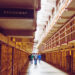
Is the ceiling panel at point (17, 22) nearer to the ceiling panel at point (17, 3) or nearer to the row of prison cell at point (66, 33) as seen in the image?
the ceiling panel at point (17, 3)

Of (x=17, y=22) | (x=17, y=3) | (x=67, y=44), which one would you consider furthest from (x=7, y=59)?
(x=67, y=44)

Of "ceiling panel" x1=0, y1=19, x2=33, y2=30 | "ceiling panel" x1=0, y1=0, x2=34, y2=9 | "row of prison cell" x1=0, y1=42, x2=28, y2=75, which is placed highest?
"ceiling panel" x1=0, y1=0, x2=34, y2=9

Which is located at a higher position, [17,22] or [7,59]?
[17,22]

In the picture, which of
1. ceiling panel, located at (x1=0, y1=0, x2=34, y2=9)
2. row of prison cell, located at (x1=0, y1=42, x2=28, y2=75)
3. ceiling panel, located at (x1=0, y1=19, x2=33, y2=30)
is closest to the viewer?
ceiling panel, located at (x1=0, y1=0, x2=34, y2=9)

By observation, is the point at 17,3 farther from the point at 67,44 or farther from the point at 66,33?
the point at 66,33

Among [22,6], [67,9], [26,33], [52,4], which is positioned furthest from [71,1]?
[52,4]

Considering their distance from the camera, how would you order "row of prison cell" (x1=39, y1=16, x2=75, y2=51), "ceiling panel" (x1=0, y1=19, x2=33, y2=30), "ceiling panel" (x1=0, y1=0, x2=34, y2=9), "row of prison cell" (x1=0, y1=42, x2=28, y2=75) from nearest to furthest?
"ceiling panel" (x1=0, y1=0, x2=34, y2=9) < "ceiling panel" (x1=0, y1=19, x2=33, y2=30) < "row of prison cell" (x1=0, y1=42, x2=28, y2=75) < "row of prison cell" (x1=39, y1=16, x2=75, y2=51)

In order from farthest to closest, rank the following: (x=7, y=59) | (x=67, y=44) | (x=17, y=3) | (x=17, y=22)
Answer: (x=67, y=44) < (x=7, y=59) < (x=17, y=22) < (x=17, y=3)

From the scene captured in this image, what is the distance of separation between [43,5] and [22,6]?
10756 mm

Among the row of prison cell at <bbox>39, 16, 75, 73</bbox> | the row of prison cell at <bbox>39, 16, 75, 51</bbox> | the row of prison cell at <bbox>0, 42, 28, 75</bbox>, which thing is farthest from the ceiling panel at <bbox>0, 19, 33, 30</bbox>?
the row of prison cell at <bbox>39, 16, 75, 51</bbox>

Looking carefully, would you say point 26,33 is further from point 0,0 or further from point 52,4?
point 52,4

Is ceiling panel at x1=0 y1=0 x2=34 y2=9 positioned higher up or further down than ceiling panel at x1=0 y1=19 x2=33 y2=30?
higher up

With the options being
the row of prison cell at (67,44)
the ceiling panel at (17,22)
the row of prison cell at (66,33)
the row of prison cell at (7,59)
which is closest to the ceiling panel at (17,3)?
the ceiling panel at (17,22)

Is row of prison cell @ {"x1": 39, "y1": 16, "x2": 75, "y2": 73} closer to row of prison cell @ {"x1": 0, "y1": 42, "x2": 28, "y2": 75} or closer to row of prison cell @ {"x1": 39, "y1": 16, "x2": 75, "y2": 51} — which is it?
row of prison cell @ {"x1": 39, "y1": 16, "x2": 75, "y2": 51}
